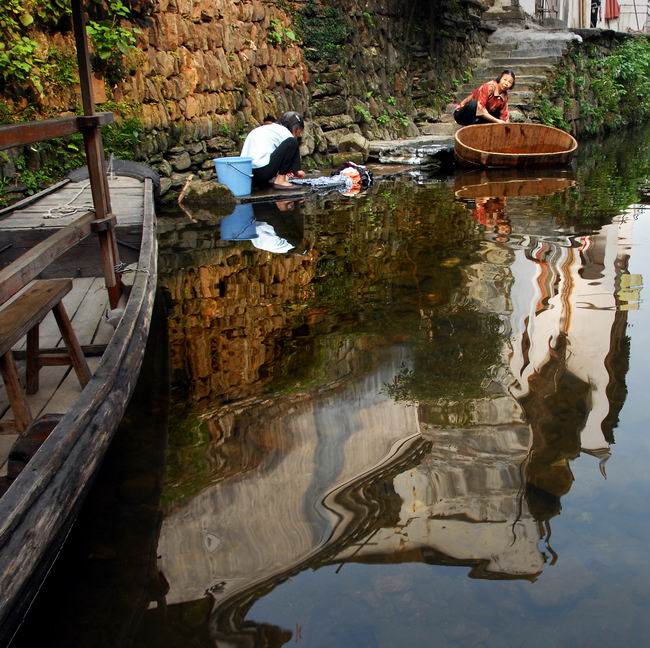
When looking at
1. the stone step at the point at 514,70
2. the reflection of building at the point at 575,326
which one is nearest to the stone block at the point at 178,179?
the reflection of building at the point at 575,326

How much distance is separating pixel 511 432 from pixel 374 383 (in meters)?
0.92

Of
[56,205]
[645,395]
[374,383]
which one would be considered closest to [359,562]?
[374,383]

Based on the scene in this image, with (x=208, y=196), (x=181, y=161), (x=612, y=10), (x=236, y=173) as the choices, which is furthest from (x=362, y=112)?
(x=612, y=10)

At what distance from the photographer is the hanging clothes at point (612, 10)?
96.9ft

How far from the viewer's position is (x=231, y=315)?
591cm

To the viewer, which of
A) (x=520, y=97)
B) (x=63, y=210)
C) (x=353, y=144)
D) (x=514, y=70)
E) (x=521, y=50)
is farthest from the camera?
(x=521, y=50)

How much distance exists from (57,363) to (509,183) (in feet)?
32.1

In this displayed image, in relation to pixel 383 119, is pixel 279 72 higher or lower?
higher

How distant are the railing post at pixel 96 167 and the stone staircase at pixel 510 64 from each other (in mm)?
10262

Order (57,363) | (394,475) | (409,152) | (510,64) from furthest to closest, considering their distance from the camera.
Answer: (510,64) < (409,152) < (57,363) < (394,475)

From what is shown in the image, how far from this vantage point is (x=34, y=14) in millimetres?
8648

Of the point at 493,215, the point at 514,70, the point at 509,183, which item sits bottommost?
the point at 509,183

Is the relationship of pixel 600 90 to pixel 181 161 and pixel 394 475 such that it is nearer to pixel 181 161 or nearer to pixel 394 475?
pixel 181 161

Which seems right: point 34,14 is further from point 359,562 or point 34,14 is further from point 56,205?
point 359,562
